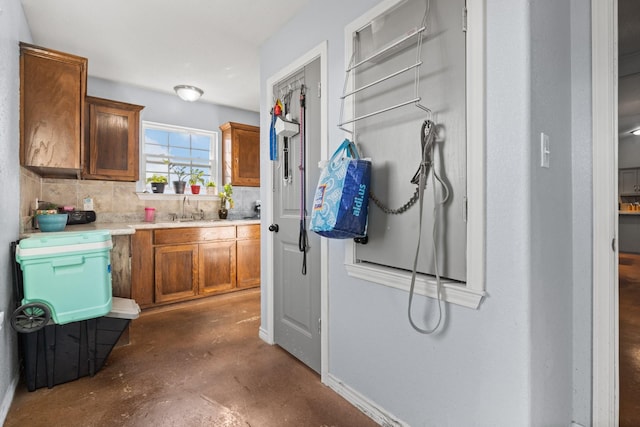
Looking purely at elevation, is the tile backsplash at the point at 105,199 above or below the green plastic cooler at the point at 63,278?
above

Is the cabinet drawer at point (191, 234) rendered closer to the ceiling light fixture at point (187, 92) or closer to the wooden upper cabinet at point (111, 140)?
the wooden upper cabinet at point (111, 140)

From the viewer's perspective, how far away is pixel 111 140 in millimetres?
3373

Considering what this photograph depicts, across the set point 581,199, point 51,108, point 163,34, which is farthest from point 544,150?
point 51,108

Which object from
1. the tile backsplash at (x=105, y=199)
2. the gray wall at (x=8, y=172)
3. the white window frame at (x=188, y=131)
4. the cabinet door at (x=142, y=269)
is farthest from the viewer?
the white window frame at (x=188, y=131)

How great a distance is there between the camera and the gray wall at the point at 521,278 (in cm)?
Answer: 111

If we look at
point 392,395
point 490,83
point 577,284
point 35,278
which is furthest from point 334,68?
point 35,278

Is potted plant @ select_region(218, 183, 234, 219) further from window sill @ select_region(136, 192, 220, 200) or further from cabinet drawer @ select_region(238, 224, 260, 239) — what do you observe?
cabinet drawer @ select_region(238, 224, 260, 239)

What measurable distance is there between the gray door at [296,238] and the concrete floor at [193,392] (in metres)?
0.20

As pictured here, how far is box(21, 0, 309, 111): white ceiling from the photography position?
2277mm

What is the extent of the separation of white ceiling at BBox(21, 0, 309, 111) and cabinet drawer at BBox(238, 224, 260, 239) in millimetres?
1767

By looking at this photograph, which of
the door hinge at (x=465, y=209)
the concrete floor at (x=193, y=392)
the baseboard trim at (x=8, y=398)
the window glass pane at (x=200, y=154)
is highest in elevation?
the window glass pane at (x=200, y=154)

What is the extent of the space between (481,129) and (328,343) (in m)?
1.50

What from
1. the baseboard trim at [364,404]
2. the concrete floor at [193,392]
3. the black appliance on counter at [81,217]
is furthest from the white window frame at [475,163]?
the black appliance on counter at [81,217]

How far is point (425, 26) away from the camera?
1.38 metres
